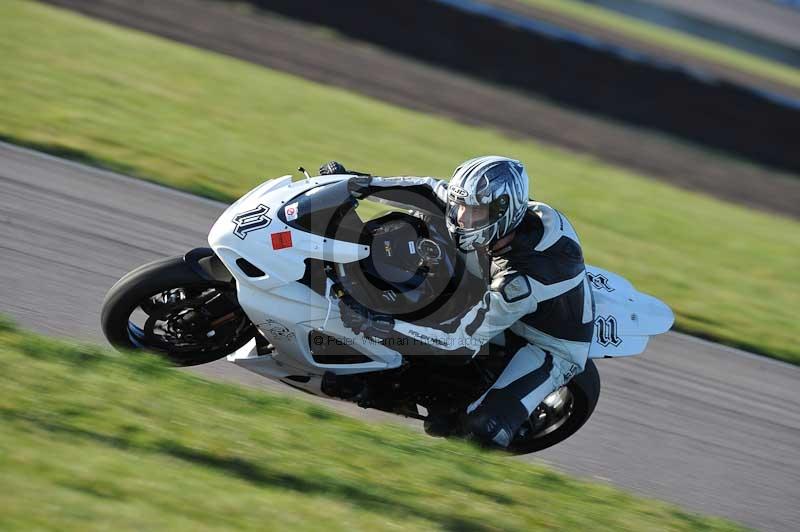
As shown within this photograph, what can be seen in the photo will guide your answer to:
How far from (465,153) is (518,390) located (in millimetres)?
7807

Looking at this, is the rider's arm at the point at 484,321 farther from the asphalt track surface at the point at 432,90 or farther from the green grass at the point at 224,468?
the asphalt track surface at the point at 432,90

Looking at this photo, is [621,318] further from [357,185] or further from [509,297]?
[357,185]

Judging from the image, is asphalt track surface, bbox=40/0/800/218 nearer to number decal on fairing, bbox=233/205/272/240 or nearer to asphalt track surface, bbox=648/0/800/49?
number decal on fairing, bbox=233/205/272/240

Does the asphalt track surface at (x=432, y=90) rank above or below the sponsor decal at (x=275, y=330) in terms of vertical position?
above

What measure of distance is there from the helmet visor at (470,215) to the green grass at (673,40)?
21934 mm

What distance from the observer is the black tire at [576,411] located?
5.41 m

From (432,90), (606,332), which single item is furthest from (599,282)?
(432,90)

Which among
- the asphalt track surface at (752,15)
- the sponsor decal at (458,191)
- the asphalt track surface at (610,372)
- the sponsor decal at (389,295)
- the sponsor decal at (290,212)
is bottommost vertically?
the asphalt track surface at (610,372)

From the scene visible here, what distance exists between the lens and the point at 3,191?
736 centimetres

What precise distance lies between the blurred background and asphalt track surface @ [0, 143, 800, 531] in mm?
21

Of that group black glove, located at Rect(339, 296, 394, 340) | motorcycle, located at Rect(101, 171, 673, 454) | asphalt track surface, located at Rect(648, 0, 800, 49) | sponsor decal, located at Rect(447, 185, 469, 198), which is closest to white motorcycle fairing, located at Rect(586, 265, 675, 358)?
motorcycle, located at Rect(101, 171, 673, 454)

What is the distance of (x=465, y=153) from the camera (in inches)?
494

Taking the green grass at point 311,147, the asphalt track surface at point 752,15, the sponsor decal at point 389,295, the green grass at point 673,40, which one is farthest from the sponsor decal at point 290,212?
the asphalt track surface at point 752,15

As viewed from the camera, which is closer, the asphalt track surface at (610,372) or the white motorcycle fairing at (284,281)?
the white motorcycle fairing at (284,281)
